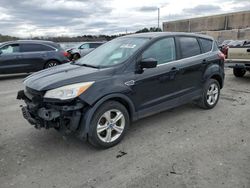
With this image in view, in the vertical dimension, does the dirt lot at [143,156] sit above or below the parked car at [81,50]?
below

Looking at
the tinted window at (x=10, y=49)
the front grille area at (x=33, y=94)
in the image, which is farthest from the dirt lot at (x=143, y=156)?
the tinted window at (x=10, y=49)

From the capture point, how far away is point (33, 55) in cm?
1122

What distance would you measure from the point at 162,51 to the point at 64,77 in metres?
1.87

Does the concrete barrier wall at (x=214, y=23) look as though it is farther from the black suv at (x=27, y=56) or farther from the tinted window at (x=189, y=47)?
the tinted window at (x=189, y=47)

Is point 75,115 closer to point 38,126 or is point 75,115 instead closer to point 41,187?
point 38,126

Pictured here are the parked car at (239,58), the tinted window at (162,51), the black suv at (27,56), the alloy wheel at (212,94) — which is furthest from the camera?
the black suv at (27,56)

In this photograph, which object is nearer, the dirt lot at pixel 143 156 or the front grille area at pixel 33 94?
the dirt lot at pixel 143 156

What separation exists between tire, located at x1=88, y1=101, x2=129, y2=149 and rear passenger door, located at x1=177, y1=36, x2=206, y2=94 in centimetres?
153

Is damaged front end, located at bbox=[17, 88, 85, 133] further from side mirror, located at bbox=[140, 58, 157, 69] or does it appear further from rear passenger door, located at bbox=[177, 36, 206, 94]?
rear passenger door, located at bbox=[177, 36, 206, 94]

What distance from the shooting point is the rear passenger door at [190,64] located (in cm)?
490

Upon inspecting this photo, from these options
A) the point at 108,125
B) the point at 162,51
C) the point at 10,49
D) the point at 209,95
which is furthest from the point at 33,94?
the point at 10,49

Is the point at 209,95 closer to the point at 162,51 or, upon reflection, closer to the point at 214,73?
the point at 214,73

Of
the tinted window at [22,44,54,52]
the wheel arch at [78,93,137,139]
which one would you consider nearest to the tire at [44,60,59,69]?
the tinted window at [22,44,54,52]

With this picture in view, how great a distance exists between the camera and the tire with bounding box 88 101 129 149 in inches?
143
